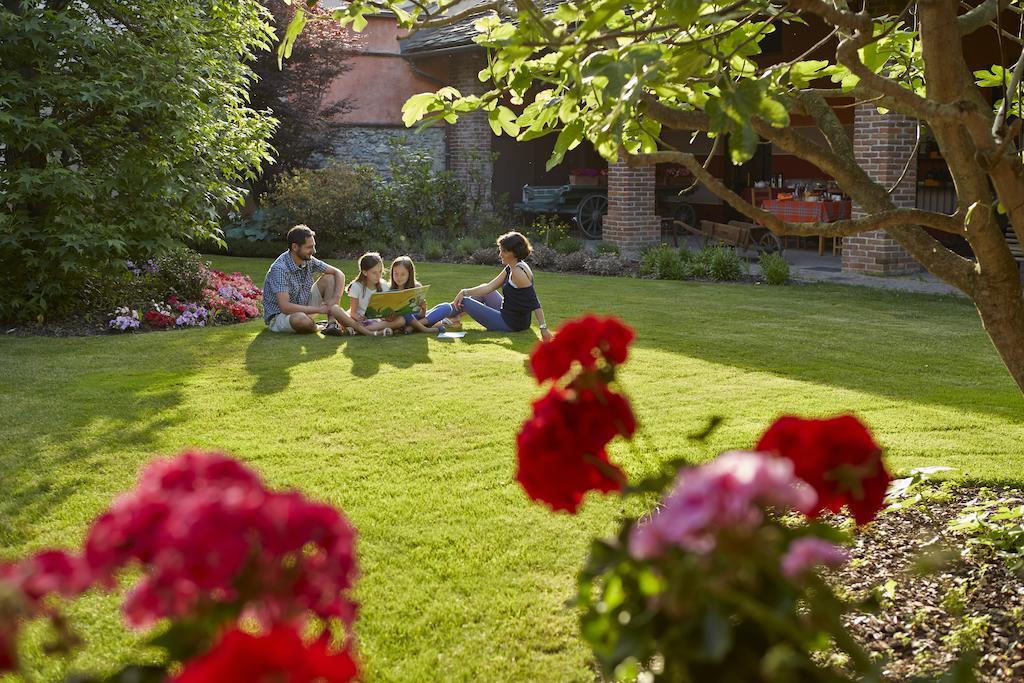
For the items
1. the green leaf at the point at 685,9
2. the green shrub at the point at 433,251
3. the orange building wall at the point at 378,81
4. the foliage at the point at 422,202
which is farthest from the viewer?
the orange building wall at the point at 378,81

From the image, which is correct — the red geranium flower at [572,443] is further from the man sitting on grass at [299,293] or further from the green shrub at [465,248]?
the green shrub at [465,248]

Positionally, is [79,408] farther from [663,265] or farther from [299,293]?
[663,265]

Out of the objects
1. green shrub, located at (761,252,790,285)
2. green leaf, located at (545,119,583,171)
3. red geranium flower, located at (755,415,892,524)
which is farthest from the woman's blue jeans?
red geranium flower, located at (755,415,892,524)

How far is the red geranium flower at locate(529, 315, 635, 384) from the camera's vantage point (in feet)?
5.65

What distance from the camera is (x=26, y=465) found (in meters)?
5.54

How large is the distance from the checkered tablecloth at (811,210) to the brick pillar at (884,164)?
1.84m

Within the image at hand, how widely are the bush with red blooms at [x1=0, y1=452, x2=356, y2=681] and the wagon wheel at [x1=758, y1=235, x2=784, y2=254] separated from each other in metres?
14.2

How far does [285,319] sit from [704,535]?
8.93m

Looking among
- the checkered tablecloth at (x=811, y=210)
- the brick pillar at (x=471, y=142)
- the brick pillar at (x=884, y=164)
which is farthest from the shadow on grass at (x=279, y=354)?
the brick pillar at (x=471, y=142)

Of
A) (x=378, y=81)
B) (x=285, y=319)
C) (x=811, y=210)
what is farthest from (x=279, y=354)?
(x=378, y=81)

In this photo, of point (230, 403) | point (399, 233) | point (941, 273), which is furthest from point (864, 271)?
point (941, 273)

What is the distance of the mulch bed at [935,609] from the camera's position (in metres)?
3.21

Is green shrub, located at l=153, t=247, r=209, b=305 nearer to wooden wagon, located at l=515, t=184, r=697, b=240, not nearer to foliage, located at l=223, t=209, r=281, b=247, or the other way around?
foliage, located at l=223, t=209, r=281, b=247

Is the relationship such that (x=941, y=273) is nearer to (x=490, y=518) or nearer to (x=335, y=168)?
(x=490, y=518)
